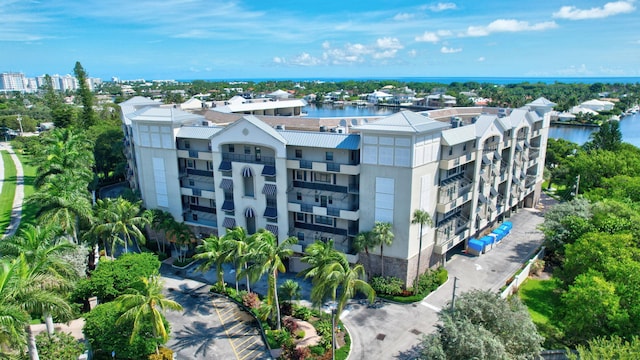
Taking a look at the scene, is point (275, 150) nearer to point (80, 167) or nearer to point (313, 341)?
point (313, 341)

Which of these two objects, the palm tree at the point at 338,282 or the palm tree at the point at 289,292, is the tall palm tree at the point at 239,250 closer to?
the palm tree at the point at 289,292

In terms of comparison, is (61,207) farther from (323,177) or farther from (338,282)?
(338,282)

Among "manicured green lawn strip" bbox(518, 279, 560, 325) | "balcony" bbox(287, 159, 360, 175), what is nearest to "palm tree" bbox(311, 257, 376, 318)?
"balcony" bbox(287, 159, 360, 175)

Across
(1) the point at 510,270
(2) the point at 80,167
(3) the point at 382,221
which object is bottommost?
(1) the point at 510,270

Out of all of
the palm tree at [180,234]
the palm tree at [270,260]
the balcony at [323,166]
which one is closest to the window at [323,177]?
the balcony at [323,166]

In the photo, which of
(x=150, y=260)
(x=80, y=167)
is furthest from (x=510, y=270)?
(x=80, y=167)

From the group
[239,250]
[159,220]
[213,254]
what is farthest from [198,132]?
[239,250]

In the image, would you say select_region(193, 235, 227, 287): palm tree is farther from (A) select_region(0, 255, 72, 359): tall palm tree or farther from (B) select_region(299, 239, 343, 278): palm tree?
(A) select_region(0, 255, 72, 359): tall palm tree
